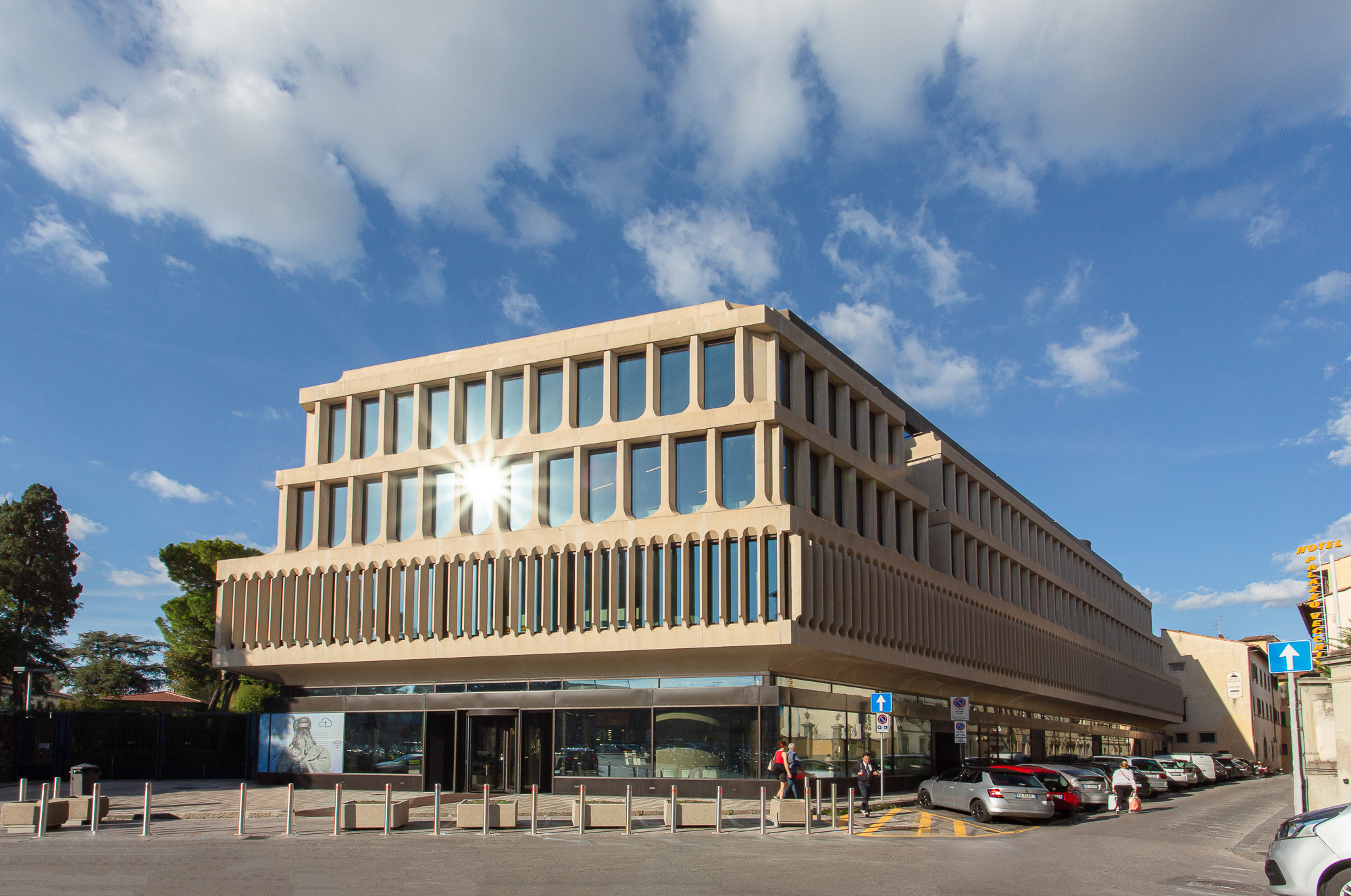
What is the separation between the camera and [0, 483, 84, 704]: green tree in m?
53.4

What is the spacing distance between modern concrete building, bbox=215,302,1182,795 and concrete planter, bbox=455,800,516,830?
969 centimetres

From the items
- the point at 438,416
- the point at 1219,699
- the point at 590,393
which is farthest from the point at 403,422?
the point at 1219,699

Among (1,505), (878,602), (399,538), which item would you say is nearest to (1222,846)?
(878,602)

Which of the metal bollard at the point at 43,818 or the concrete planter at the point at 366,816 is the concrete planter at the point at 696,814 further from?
the metal bollard at the point at 43,818

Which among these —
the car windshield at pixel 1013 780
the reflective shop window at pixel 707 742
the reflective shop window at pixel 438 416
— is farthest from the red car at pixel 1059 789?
the reflective shop window at pixel 438 416

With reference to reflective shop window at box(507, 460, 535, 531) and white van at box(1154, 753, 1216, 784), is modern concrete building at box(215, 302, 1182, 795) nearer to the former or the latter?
reflective shop window at box(507, 460, 535, 531)

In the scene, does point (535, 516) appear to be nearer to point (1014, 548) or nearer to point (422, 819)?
point (422, 819)

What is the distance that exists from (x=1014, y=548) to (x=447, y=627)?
32.3 metres

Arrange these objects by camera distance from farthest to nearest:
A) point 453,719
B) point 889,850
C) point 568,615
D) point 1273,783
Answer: point 1273,783 → point 453,719 → point 568,615 → point 889,850

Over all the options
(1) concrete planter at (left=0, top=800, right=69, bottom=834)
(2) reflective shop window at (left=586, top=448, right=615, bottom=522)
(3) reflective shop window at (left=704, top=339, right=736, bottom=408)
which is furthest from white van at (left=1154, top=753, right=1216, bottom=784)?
(1) concrete planter at (left=0, top=800, right=69, bottom=834)

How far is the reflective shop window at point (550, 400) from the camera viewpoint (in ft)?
117

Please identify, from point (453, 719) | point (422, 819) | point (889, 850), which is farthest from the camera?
point (453, 719)

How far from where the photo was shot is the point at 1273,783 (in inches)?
2343

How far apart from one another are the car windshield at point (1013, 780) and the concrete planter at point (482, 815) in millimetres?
11616
